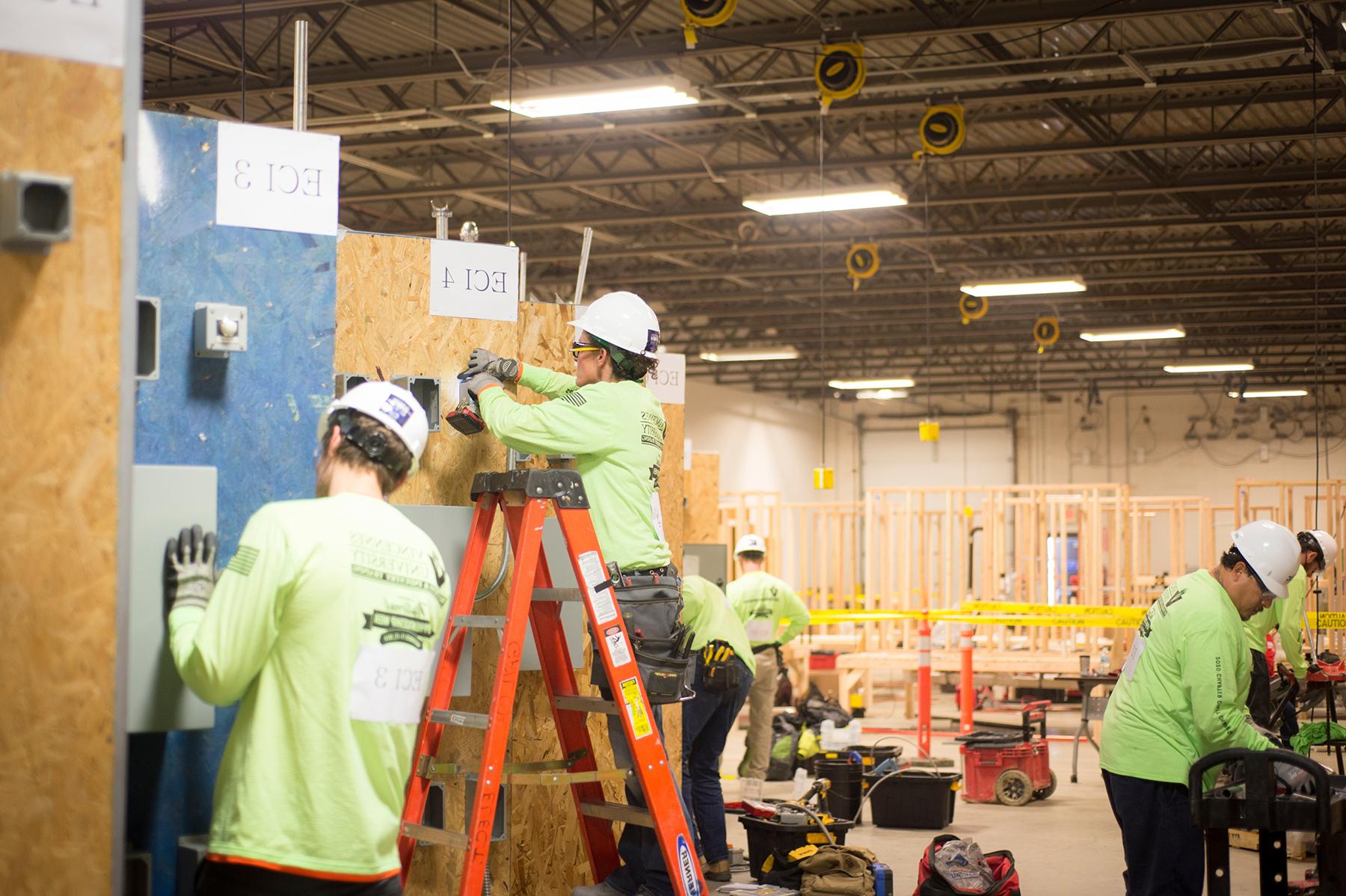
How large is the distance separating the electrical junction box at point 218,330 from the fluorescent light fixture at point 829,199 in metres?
10.0

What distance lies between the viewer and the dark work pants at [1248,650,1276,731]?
8.07 meters

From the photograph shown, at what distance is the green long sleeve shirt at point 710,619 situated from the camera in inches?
292

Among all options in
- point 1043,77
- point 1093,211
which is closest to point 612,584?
point 1043,77

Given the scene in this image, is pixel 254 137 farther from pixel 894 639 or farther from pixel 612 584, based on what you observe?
pixel 894 639

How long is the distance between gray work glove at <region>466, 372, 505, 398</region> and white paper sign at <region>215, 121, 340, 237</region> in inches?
30.3

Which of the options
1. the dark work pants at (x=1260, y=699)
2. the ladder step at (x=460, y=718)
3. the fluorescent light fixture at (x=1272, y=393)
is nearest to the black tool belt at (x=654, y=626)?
the ladder step at (x=460, y=718)

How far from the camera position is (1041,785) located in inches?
442

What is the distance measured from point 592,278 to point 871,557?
7.05m

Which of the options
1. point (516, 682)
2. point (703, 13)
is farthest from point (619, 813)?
point (703, 13)

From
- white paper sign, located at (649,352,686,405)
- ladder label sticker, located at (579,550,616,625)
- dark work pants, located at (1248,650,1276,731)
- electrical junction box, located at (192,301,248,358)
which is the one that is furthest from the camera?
dark work pants, located at (1248,650,1276,731)

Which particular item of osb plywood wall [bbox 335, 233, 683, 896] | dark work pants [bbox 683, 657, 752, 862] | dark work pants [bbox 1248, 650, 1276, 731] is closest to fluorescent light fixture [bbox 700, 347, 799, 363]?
dark work pants [bbox 1248, 650, 1276, 731]

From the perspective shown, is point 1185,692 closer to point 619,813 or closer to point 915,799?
point 619,813

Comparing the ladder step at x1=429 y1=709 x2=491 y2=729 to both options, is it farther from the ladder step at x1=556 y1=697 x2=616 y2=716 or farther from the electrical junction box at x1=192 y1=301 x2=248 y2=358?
the electrical junction box at x1=192 y1=301 x2=248 y2=358

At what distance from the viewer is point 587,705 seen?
192 inches
